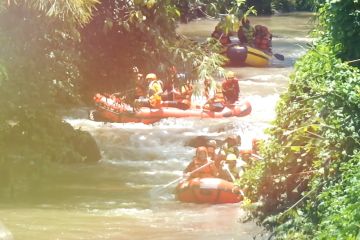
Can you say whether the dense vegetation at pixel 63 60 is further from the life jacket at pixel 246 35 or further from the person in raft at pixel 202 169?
the life jacket at pixel 246 35

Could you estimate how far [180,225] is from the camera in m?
12.2

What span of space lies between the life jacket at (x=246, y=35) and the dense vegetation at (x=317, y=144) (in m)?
18.6

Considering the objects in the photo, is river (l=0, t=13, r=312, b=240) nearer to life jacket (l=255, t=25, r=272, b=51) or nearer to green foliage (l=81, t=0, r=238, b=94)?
green foliage (l=81, t=0, r=238, b=94)

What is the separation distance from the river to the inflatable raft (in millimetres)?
2817

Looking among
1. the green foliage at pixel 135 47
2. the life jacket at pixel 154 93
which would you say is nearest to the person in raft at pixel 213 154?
the green foliage at pixel 135 47

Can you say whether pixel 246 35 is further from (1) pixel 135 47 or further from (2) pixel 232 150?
(2) pixel 232 150

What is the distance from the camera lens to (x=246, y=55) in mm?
27203

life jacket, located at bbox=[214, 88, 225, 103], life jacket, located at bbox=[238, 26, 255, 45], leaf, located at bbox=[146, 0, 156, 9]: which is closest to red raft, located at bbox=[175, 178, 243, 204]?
leaf, located at bbox=[146, 0, 156, 9]

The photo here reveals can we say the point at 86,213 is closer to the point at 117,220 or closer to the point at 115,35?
the point at 117,220

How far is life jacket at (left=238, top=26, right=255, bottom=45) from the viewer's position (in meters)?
28.6

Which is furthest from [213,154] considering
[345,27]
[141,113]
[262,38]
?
[262,38]

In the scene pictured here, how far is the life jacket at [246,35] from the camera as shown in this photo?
2864 centimetres

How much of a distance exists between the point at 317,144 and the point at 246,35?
21097mm

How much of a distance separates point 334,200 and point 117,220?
6.09m
